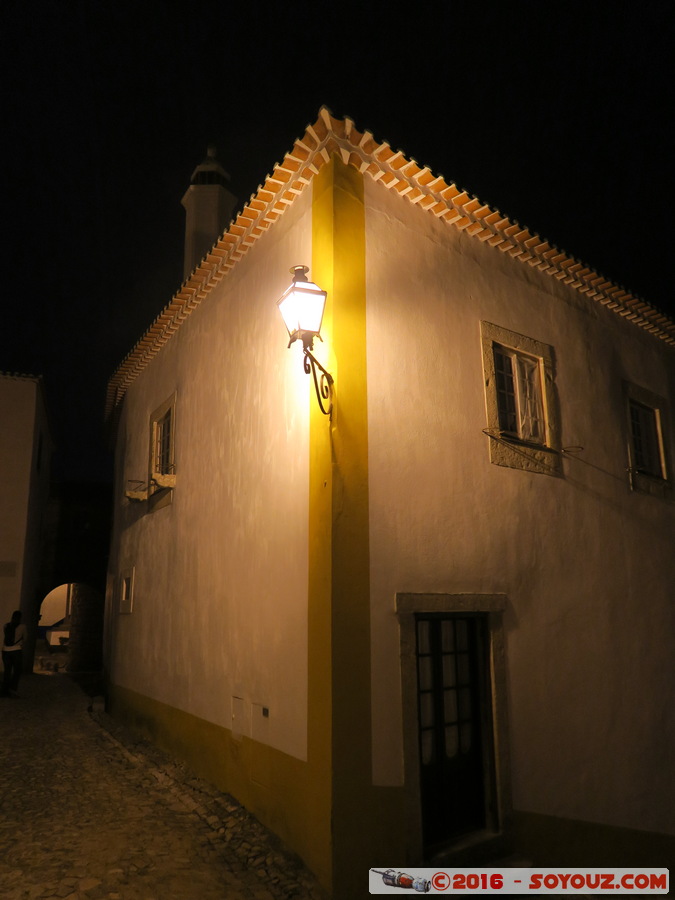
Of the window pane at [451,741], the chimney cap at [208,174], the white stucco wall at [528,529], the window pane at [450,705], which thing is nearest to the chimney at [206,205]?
the chimney cap at [208,174]

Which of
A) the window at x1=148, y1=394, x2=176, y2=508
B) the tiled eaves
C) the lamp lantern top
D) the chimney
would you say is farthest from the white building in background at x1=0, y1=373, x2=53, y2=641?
the lamp lantern top

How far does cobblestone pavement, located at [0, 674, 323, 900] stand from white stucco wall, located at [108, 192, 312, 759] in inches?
27.3

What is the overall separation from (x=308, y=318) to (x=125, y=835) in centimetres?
410

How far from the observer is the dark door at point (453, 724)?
5129 mm

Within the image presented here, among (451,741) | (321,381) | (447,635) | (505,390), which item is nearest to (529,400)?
(505,390)

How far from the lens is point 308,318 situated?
480 cm

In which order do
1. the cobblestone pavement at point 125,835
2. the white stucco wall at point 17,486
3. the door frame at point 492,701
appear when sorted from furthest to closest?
1. the white stucco wall at point 17,486
2. the door frame at point 492,701
3. the cobblestone pavement at point 125,835

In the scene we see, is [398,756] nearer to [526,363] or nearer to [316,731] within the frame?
[316,731]

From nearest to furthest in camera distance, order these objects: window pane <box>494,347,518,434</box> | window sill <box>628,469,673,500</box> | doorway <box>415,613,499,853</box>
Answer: doorway <box>415,613,499,853</box> → window pane <box>494,347,518,434</box> → window sill <box>628,469,673,500</box>

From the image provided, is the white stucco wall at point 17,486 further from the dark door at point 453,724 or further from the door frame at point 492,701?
the door frame at point 492,701

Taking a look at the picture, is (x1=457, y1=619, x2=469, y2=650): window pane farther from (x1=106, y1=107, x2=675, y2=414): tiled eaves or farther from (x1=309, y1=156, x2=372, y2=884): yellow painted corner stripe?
(x1=106, y1=107, x2=675, y2=414): tiled eaves

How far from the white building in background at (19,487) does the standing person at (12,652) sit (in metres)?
2.54

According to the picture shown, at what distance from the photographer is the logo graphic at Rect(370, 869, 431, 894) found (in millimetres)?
4359

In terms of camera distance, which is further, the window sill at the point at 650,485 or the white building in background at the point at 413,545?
the window sill at the point at 650,485
